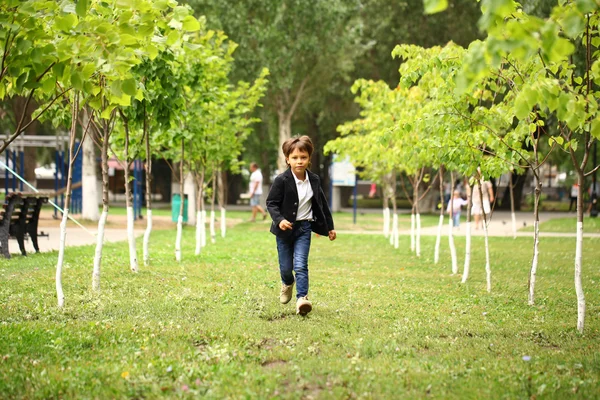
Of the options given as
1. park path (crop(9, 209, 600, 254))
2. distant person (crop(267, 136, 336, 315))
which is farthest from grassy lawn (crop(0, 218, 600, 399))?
park path (crop(9, 209, 600, 254))

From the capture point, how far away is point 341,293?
9.63m

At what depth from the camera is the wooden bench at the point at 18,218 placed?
12.6 meters

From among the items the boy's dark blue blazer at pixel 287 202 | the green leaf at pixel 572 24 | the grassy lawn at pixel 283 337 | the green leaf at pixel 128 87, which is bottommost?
the grassy lawn at pixel 283 337

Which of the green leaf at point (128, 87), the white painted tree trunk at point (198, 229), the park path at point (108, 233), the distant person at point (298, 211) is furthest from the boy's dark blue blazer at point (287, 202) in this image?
the park path at point (108, 233)

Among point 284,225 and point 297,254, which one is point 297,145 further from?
point 297,254

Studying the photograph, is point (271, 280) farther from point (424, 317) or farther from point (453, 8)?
point (453, 8)

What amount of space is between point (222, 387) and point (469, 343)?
2.54 meters

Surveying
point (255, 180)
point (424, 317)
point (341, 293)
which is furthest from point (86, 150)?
point (424, 317)

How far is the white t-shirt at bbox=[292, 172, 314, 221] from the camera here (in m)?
7.96

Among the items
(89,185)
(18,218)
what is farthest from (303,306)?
(89,185)

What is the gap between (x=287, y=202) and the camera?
25.9ft

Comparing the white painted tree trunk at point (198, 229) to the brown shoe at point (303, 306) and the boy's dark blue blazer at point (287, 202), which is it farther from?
the brown shoe at point (303, 306)

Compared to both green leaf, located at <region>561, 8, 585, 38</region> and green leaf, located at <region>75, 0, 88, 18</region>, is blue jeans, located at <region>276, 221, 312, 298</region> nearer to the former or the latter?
green leaf, located at <region>75, 0, 88, 18</region>

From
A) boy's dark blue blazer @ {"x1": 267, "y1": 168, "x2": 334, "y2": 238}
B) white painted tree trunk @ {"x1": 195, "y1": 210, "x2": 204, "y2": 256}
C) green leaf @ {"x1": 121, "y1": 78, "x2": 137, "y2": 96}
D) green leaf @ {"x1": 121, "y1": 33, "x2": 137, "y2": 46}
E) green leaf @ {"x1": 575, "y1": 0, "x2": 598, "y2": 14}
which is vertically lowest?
white painted tree trunk @ {"x1": 195, "y1": 210, "x2": 204, "y2": 256}
